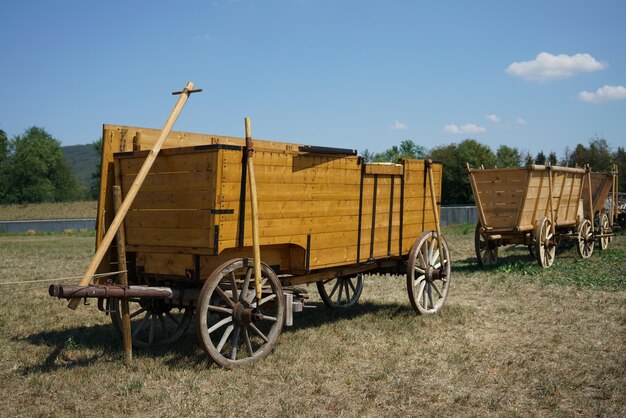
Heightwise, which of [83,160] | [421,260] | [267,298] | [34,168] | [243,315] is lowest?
[243,315]

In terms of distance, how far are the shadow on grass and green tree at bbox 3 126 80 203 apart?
67131 millimetres

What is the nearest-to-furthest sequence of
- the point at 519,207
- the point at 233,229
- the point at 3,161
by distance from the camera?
the point at 233,229, the point at 519,207, the point at 3,161

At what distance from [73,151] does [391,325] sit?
674 feet

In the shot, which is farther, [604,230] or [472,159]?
[472,159]

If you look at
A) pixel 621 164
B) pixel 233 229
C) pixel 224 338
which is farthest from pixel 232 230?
pixel 621 164

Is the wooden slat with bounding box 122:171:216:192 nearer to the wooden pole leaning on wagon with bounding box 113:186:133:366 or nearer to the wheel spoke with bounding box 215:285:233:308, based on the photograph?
the wooden pole leaning on wagon with bounding box 113:186:133:366

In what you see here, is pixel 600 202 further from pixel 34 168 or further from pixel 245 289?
pixel 34 168

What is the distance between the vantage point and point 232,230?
5902 mm

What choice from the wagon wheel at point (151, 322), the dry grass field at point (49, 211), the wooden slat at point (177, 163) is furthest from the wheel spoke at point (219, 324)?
the dry grass field at point (49, 211)

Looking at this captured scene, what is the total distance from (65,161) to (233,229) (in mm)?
80586

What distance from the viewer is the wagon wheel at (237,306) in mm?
5672

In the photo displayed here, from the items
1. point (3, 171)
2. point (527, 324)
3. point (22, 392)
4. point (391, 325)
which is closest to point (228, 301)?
point (22, 392)

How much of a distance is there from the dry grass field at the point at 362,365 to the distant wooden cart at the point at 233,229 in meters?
0.45

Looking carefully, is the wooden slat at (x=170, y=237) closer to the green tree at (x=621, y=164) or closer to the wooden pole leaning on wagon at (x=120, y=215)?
the wooden pole leaning on wagon at (x=120, y=215)
